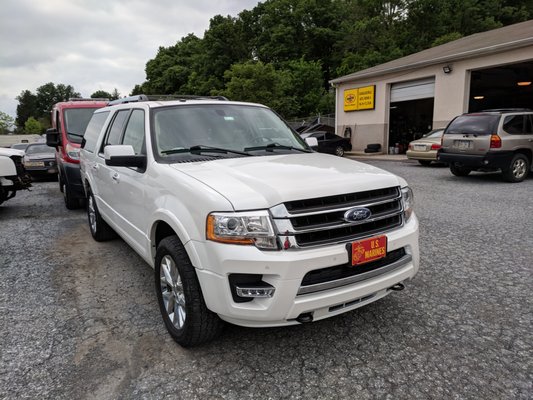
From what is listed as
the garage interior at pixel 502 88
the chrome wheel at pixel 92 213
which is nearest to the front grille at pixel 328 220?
the chrome wheel at pixel 92 213

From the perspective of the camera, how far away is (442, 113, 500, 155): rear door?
31.7ft

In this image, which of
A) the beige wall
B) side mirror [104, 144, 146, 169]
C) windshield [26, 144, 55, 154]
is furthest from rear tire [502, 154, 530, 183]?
windshield [26, 144, 55, 154]

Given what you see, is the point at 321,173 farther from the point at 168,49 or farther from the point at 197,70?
the point at 168,49

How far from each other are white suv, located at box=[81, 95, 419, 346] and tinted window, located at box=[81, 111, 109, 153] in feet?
7.04

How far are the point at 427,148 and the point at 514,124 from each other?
151 inches

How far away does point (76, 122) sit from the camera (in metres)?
8.66

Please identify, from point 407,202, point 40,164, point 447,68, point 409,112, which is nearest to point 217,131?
point 407,202

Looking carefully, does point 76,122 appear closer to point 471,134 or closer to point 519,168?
point 471,134

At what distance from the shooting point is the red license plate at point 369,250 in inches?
103

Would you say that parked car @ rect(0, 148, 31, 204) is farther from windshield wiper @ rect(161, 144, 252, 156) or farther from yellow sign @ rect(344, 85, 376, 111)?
yellow sign @ rect(344, 85, 376, 111)

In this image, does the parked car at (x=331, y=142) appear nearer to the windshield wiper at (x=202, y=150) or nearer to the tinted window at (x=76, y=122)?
the tinted window at (x=76, y=122)

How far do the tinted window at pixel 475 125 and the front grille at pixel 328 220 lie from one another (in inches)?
326

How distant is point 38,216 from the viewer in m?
7.76

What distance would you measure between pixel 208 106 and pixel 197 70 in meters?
56.0
